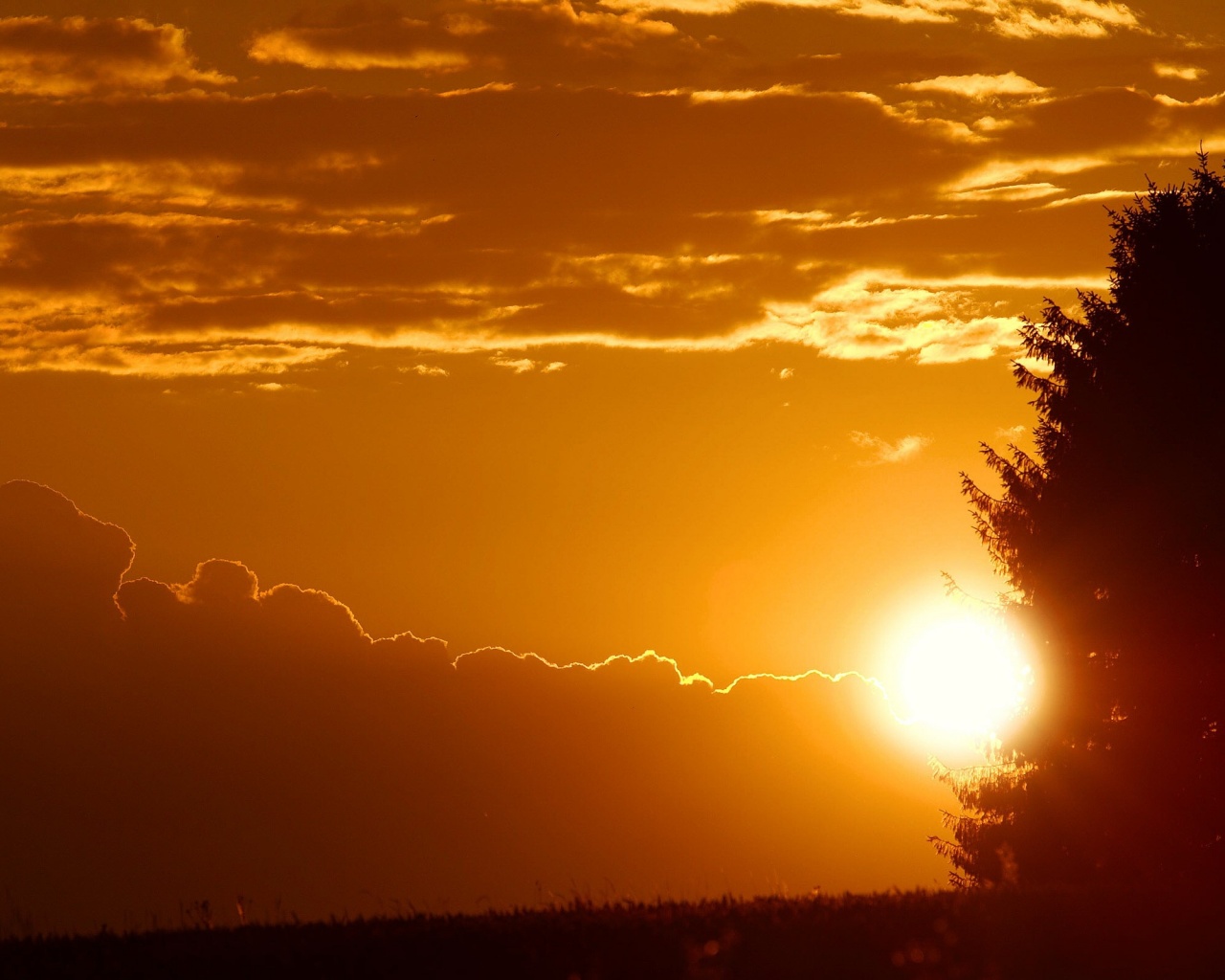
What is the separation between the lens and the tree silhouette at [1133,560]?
19.5 m

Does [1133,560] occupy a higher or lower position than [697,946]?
lower

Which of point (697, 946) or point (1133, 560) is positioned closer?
point (697, 946)

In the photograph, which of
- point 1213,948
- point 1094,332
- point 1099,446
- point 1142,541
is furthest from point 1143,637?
point 1213,948

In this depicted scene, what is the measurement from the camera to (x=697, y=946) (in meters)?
10.8

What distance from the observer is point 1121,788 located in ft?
66.5

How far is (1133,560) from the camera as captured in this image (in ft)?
64.0

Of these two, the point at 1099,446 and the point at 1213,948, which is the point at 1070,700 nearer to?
the point at 1099,446

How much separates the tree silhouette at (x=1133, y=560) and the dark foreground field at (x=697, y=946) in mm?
7578

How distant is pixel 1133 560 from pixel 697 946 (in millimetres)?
11107

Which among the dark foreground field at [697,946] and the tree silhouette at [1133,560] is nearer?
the dark foreground field at [697,946]

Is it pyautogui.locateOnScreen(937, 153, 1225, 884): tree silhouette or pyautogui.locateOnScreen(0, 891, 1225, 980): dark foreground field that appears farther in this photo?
pyautogui.locateOnScreen(937, 153, 1225, 884): tree silhouette

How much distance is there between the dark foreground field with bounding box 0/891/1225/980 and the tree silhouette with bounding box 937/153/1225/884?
7.58 meters

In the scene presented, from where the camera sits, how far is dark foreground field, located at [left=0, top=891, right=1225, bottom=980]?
10.4 metres

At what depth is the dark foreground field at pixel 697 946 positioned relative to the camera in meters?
10.4
